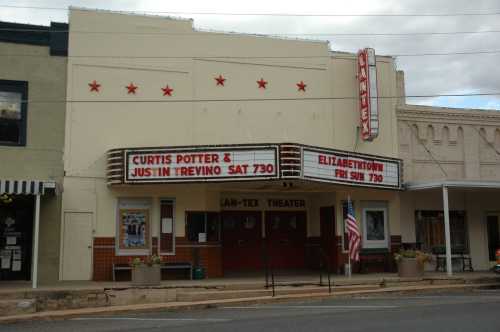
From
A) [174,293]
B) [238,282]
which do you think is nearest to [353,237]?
[238,282]

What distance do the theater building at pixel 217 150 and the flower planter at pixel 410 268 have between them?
2266 millimetres

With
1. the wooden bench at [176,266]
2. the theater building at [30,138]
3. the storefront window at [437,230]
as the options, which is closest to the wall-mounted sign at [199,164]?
the theater building at [30,138]

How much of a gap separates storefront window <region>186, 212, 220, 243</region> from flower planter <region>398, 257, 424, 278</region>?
5.84m

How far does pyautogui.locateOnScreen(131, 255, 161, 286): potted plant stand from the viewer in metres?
17.3

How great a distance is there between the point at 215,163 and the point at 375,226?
22.3 feet

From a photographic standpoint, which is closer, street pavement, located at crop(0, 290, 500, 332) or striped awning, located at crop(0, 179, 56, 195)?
street pavement, located at crop(0, 290, 500, 332)

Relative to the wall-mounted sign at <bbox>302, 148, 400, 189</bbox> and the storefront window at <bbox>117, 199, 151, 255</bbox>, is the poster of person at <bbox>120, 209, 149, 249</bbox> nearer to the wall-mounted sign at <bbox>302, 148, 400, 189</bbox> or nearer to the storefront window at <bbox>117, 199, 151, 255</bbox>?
the storefront window at <bbox>117, 199, 151, 255</bbox>

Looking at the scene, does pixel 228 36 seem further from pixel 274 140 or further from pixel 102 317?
pixel 102 317

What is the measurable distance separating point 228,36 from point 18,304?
1092 cm

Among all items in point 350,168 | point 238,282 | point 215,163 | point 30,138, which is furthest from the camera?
point 350,168

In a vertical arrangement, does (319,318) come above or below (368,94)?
below

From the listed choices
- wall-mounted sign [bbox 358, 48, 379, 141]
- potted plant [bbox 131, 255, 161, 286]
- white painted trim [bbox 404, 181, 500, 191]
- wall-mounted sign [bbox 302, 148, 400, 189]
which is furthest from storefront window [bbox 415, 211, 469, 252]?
potted plant [bbox 131, 255, 161, 286]

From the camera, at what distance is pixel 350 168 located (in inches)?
807

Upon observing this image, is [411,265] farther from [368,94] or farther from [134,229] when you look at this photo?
[134,229]
